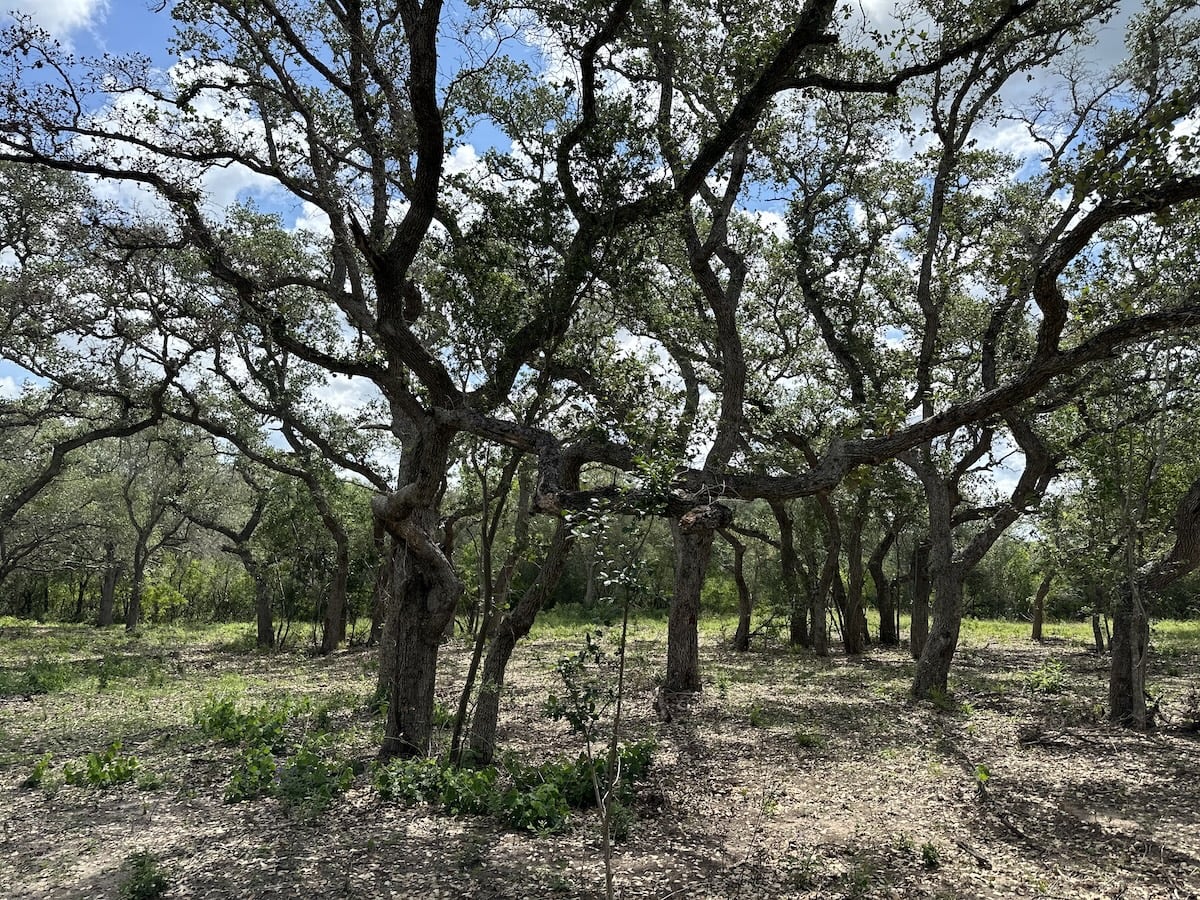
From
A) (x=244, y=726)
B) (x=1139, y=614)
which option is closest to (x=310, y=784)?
(x=244, y=726)

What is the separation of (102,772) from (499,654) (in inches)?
139

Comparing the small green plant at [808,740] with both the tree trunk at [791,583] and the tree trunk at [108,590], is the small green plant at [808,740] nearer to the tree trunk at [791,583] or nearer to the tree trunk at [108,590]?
the tree trunk at [791,583]

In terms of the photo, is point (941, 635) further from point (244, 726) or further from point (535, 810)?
point (244, 726)

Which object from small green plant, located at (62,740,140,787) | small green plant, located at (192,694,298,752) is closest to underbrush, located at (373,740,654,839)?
small green plant, located at (192,694,298,752)

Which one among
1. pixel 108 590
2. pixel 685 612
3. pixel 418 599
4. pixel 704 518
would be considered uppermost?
pixel 704 518

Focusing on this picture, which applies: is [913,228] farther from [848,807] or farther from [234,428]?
[234,428]

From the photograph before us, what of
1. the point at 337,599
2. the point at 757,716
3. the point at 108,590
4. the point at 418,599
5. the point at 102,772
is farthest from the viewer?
the point at 108,590

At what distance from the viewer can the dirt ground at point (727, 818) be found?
4598 millimetres

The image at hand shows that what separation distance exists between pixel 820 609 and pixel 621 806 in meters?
14.6

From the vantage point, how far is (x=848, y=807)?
614 centimetres

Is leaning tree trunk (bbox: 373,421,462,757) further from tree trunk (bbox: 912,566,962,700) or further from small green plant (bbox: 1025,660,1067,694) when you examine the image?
small green plant (bbox: 1025,660,1067,694)

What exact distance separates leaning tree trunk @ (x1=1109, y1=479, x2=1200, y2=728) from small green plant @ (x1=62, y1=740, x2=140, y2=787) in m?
10.1

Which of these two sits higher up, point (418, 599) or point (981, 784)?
point (418, 599)

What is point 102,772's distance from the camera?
21.3 ft
